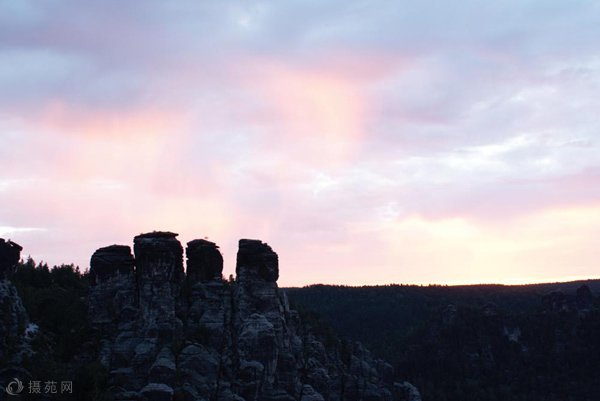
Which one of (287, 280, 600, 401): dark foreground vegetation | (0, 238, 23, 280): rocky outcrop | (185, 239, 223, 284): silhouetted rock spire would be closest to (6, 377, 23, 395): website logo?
(0, 238, 23, 280): rocky outcrop

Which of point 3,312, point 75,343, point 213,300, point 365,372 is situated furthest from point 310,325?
point 3,312

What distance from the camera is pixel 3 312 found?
82.9 meters

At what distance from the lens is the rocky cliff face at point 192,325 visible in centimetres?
8269

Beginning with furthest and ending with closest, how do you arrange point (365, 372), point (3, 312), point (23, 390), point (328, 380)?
point (365, 372) < point (328, 380) < point (3, 312) < point (23, 390)

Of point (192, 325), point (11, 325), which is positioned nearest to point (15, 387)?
point (11, 325)

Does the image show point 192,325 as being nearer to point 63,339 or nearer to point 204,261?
point 204,261

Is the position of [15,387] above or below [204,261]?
below

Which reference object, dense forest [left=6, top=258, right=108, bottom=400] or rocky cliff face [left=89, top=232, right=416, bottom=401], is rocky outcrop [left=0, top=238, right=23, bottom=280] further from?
rocky cliff face [left=89, top=232, right=416, bottom=401]

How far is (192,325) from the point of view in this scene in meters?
93.0

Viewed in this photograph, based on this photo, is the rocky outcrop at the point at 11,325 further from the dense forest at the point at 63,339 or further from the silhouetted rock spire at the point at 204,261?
the silhouetted rock spire at the point at 204,261

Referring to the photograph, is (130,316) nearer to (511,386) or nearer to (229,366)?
(229,366)

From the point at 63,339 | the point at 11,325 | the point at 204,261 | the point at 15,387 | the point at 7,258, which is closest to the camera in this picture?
the point at 15,387

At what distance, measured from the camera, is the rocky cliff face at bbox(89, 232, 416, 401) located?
8269 centimetres

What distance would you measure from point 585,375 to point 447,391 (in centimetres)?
2796
